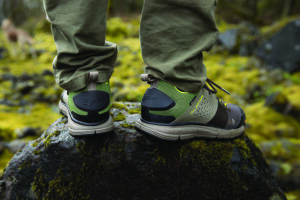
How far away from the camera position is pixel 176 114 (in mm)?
1419

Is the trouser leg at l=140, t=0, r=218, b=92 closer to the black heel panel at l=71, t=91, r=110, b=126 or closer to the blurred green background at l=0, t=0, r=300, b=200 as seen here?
the black heel panel at l=71, t=91, r=110, b=126

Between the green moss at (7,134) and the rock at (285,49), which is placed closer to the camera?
the green moss at (7,134)

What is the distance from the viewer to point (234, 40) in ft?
24.1

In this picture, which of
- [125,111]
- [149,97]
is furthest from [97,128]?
[125,111]

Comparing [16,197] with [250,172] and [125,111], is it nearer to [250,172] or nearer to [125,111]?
[125,111]

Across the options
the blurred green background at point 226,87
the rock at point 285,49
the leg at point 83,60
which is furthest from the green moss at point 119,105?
the rock at point 285,49

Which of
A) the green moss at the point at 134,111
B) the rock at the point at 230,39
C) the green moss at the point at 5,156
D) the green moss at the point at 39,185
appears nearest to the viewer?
the green moss at the point at 39,185

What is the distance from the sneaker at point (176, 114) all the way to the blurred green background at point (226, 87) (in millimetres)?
941

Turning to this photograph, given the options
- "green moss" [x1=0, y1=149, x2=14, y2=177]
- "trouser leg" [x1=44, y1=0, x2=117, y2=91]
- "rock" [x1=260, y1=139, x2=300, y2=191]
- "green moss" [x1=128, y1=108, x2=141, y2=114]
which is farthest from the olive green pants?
"rock" [x1=260, y1=139, x2=300, y2=191]

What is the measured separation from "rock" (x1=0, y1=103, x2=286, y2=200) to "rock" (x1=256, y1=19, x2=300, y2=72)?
4814 millimetres

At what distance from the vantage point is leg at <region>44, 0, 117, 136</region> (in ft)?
4.38

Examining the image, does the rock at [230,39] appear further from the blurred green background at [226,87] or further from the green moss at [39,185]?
the green moss at [39,185]

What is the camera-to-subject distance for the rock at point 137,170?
1514 millimetres

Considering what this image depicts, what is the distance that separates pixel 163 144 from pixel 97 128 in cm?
48
